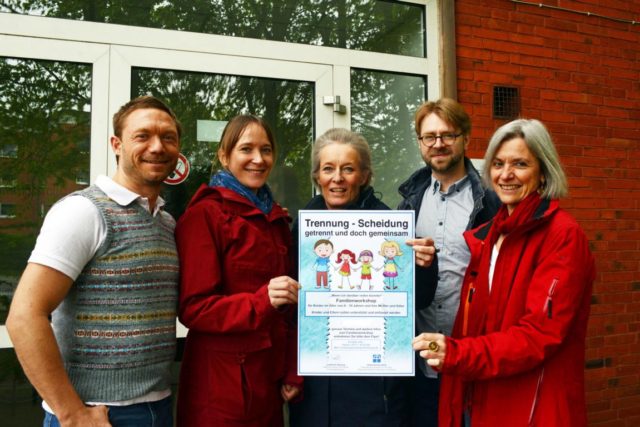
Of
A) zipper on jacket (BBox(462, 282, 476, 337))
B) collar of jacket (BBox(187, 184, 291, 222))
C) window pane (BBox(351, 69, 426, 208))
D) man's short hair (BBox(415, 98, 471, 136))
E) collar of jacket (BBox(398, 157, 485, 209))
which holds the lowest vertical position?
zipper on jacket (BBox(462, 282, 476, 337))

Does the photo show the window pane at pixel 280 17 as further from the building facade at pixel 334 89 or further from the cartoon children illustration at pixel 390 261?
the cartoon children illustration at pixel 390 261

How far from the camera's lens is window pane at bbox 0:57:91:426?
3170 millimetres

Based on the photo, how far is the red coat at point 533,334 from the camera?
5.68 ft

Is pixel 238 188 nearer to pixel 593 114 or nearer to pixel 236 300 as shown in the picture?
pixel 236 300

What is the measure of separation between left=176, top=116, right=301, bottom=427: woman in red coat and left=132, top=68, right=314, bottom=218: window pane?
1.54m

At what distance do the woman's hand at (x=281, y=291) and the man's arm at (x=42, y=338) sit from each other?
2.25ft

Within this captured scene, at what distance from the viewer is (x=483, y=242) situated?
2.08 m

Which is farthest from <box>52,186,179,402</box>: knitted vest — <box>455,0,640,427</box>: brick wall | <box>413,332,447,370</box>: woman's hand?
<box>455,0,640,427</box>: brick wall

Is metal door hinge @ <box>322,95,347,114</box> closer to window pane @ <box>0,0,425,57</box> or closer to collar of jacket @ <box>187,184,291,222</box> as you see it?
window pane @ <box>0,0,425,57</box>

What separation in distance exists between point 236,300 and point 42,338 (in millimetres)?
634

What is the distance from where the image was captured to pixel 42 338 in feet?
5.12

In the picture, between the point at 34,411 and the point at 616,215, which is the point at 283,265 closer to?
the point at 34,411

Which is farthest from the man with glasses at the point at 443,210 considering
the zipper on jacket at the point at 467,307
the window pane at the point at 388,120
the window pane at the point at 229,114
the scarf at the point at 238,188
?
the window pane at the point at 388,120

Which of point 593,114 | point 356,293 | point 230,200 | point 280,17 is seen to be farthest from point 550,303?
point 593,114
